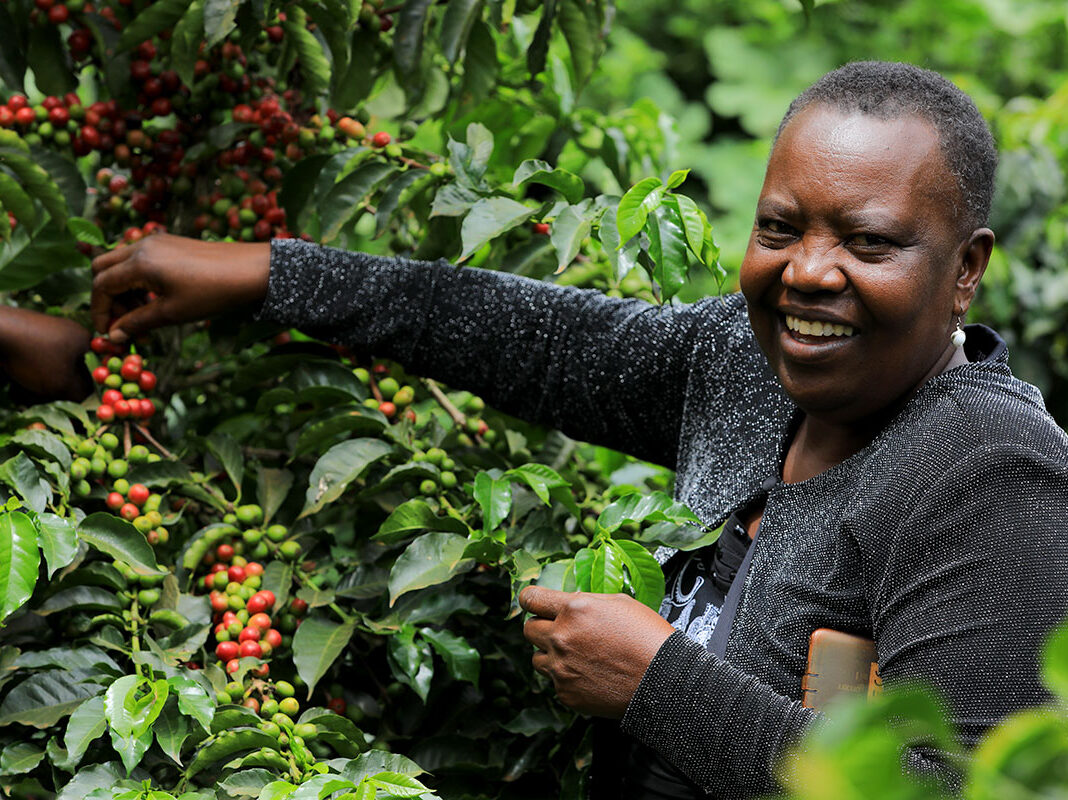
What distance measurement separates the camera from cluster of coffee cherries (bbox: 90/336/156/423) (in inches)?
60.3

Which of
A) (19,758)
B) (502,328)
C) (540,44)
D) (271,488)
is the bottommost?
(19,758)

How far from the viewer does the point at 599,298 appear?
64.7 inches

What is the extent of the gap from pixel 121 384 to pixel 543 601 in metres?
0.67

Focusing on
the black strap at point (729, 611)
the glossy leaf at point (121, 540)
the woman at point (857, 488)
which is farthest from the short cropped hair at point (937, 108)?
the glossy leaf at point (121, 540)

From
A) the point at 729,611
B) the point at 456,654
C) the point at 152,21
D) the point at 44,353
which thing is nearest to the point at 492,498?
the point at 456,654

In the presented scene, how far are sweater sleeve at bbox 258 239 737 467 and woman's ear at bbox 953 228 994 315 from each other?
1.29 feet

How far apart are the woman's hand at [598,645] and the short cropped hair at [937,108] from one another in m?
0.51

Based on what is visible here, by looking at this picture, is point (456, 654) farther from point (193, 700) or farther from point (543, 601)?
point (193, 700)

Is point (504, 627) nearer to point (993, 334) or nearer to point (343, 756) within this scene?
point (343, 756)

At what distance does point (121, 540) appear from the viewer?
1366 mm

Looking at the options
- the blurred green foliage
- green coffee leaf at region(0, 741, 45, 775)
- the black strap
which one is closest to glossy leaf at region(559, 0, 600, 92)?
the black strap

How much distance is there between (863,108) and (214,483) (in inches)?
39.8

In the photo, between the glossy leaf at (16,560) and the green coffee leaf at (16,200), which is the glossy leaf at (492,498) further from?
the green coffee leaf at (16,200)

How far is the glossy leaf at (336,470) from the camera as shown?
1479 mm
